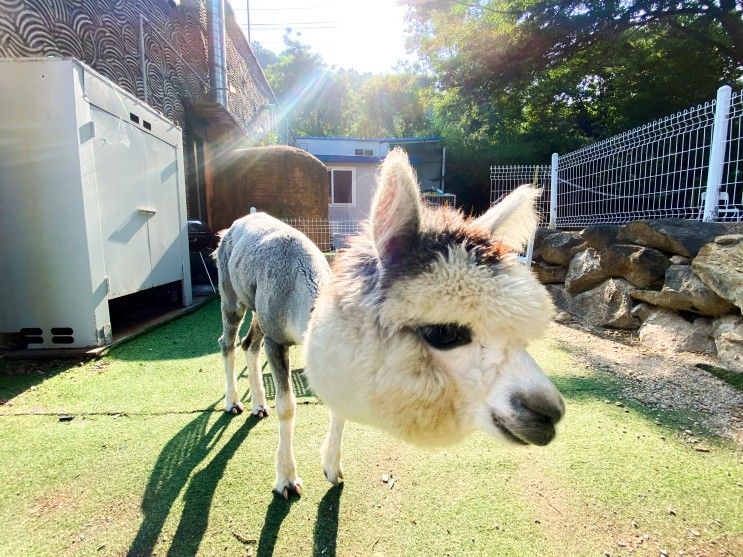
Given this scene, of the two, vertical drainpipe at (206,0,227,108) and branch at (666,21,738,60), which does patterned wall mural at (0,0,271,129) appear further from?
branch at (666,21,738,60)

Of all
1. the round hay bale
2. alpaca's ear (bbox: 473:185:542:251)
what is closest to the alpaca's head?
alpaca's ear (bbox: 473:185:542:251)

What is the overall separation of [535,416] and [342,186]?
18.5 metres

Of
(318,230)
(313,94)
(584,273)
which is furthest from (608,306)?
(313,94)

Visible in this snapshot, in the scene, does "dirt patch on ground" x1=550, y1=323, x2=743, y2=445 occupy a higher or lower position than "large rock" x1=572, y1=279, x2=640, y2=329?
lower

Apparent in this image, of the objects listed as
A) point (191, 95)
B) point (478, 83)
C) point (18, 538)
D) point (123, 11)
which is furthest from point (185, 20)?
point (18, 538)

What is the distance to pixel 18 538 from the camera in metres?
1.75

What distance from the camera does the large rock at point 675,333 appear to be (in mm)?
3978

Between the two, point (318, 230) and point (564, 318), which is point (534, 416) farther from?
point (318, 230)

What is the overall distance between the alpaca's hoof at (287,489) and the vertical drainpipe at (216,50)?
456 inches

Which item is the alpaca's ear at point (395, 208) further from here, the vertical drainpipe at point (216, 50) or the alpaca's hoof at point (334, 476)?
the vertical drainpipe at point (216, 50)

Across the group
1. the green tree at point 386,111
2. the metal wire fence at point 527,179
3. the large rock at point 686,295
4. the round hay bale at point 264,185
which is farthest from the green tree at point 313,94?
the large rock at point 686,295

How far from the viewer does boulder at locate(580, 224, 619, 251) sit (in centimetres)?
539

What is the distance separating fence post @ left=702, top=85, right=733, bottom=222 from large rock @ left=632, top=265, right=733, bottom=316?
0.85 metres

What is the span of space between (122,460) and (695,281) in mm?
5324
